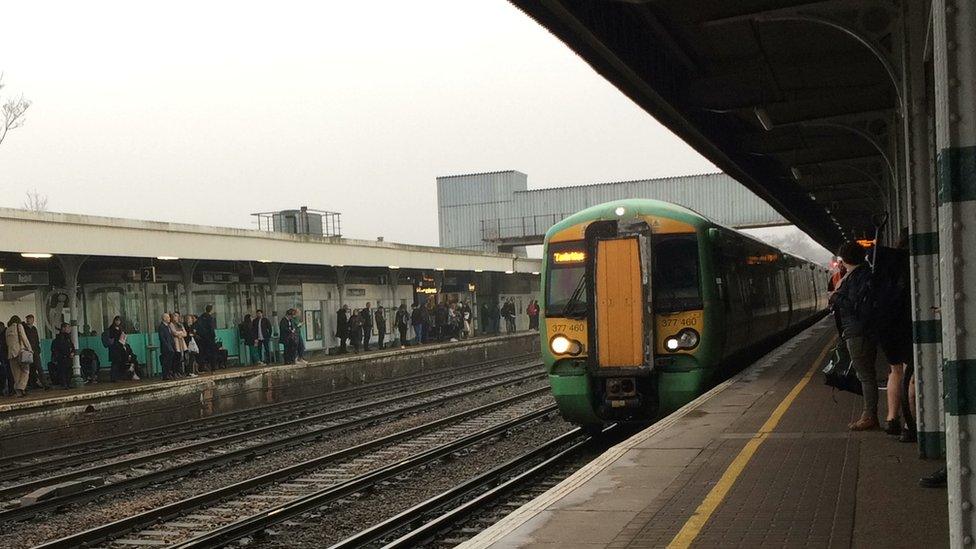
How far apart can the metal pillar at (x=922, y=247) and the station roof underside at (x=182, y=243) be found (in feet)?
49.1

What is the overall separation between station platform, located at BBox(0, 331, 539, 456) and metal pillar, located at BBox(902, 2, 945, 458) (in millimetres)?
12830

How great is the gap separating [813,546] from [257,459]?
29.5ft

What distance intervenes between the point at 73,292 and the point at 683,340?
12.9m

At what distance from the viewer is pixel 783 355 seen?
17391mm

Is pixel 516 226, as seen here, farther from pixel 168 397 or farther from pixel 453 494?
pixel 453 494

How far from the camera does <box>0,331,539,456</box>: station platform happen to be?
14898 mm

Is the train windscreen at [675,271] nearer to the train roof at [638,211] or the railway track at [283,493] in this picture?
the train roof at [638,211]

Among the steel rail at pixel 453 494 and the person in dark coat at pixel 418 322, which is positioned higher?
the person in dark coat at pixel 418 322

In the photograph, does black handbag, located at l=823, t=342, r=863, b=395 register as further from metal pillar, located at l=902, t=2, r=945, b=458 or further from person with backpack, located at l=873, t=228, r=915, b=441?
metal pillar, located at l=902, t=2, r=945, b=458

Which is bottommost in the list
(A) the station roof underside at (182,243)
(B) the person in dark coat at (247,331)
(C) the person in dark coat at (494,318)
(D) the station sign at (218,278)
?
(C) the person in dark coat at (494,318)

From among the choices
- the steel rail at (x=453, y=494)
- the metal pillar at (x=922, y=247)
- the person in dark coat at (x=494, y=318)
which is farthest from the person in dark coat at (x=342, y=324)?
the metal pillar at (x=922, y=247)

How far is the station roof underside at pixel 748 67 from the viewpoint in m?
8.18

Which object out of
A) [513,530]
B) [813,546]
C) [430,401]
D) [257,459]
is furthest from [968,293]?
[430,401]

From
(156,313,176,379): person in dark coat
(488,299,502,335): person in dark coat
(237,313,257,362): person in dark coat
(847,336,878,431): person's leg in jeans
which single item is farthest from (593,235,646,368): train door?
(488,299,502,335): person in dark coat
